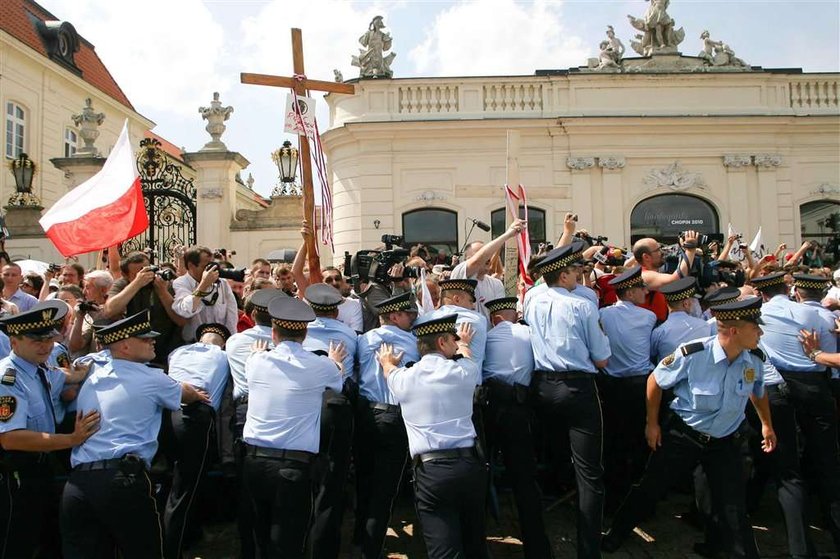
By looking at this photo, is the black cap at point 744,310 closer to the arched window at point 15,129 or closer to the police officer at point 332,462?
the police officer at point 332,462

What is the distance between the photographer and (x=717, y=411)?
4.39 m

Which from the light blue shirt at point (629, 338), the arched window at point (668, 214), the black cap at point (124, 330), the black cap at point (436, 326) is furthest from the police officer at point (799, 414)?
the arched window at point (668, 214)

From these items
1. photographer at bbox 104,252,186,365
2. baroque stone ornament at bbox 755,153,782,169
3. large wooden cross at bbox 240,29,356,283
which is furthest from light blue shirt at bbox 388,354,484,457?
baroque stone ornament at bbox 755,153,782,169

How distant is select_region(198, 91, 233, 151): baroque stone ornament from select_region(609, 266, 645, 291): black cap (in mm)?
11103

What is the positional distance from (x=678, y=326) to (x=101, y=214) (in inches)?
225

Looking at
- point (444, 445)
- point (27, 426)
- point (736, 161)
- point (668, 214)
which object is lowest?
point (444, 445)

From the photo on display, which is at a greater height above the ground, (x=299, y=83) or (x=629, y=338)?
(x=299, y=83)

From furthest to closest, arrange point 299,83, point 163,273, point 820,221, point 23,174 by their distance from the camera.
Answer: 1. point 820,221
2. point 23,174
3. point 299,83
4. point 163,273

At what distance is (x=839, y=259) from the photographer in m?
16.5

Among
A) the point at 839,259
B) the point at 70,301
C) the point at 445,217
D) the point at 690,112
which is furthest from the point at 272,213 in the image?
the point at 839,259

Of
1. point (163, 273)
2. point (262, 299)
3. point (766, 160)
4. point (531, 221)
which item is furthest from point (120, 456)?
point (766, 160)

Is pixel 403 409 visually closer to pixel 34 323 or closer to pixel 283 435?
pixel 283 435

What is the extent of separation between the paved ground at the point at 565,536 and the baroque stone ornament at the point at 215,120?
1054cm

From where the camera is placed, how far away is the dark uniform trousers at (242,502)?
411 cm
